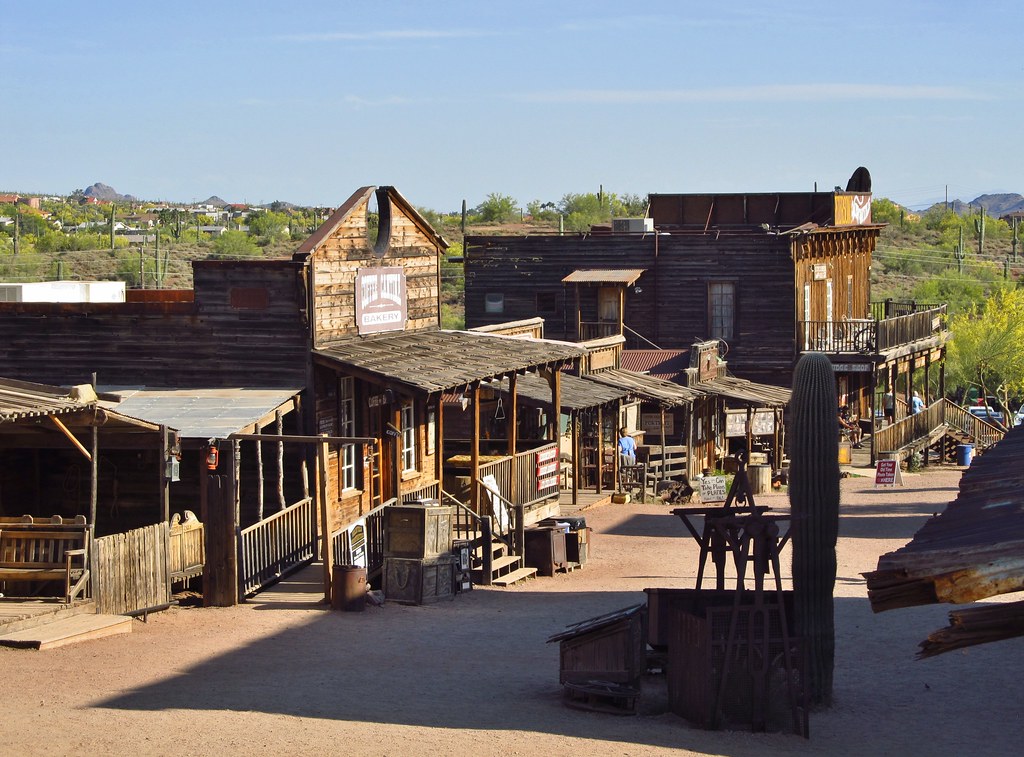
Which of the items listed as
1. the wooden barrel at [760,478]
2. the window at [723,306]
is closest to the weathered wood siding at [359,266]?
the wooden barrel at [760,478]

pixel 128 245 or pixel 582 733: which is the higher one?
pixel 128 245

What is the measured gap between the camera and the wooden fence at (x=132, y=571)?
16.8 metres

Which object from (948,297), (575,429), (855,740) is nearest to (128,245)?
(948,297)

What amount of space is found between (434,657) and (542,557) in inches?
247

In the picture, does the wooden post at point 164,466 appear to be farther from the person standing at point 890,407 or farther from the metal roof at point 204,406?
the person standing at point 890,407

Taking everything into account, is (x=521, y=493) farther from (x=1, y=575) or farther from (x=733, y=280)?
(x=733, y=280)

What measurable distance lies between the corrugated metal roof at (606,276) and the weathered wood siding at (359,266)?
15313 millimetres

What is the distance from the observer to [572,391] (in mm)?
29828

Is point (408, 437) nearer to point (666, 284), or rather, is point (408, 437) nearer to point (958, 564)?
point (958, 564)

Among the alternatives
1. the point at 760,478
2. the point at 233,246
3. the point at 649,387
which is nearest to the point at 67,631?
the point at 649,387

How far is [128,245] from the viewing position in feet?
257

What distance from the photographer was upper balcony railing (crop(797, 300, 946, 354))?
1585 inches

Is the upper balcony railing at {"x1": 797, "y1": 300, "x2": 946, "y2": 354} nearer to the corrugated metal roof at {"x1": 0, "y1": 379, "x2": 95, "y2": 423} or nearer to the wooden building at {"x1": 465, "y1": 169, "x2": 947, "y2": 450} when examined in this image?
the wooden building at {"x1": 465, "y1": 169, "x2": 947, "y2": 450}

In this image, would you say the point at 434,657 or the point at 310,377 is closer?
the point at 434,657
